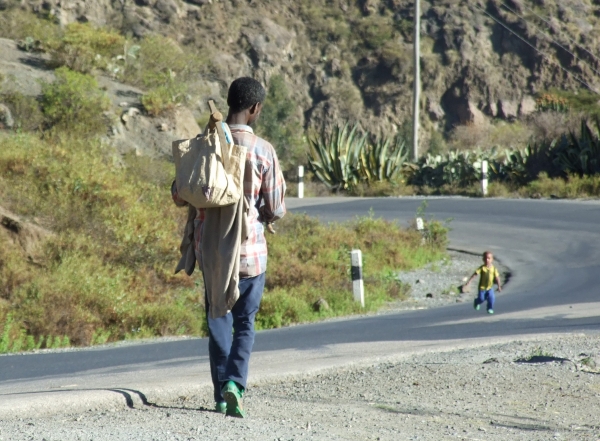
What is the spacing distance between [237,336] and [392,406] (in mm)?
1153

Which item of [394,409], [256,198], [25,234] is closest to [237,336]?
[256,198]

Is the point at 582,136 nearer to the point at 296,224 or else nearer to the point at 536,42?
the point at 296,224

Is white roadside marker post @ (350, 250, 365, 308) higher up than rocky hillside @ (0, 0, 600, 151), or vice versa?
rocky hillside @ (0, 0, 600, 151)

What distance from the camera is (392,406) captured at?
5492 millimetres

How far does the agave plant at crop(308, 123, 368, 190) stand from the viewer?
31.8 metres

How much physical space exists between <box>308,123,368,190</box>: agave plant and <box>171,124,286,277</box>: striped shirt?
26.6 meters

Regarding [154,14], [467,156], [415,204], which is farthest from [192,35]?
[415,204]

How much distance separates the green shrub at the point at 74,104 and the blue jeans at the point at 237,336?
19124 millimetres

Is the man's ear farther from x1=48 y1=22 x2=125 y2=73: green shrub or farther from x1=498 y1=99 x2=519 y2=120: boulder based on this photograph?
x1=498 y1=99 x2=519 y2=120: boulder

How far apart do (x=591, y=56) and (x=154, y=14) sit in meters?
28.7

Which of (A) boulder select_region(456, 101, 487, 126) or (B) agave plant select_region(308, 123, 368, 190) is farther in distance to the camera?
(A) boulder select_region(456, 101, 487, 126)

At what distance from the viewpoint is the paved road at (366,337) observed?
5797 millimetres

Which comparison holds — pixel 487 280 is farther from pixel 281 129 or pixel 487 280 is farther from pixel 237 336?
pixel 281 129

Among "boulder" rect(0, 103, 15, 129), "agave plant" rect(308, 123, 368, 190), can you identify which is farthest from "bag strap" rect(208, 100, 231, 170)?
"agave plant" rect(308, 123, 368, 190)
